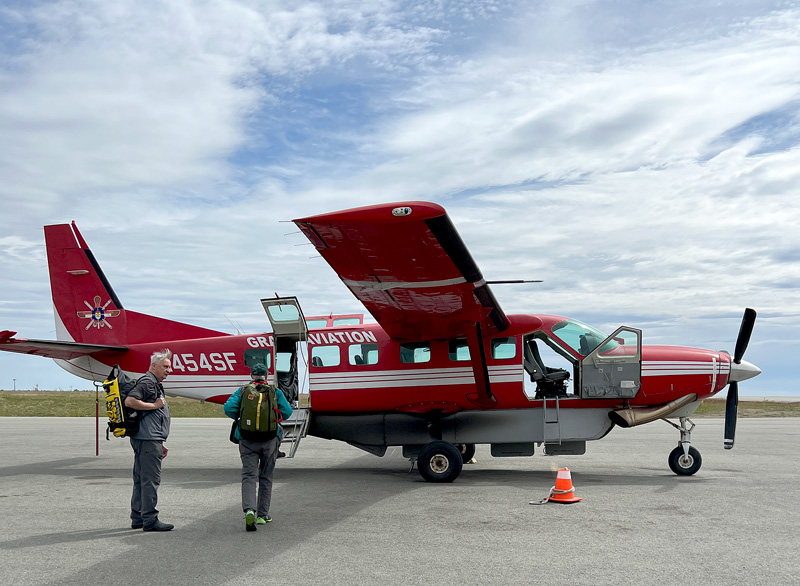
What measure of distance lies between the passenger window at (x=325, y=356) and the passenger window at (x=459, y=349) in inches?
84.1

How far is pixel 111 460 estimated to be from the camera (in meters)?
14.7

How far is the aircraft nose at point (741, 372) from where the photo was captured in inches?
459

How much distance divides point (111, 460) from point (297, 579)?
427 inches

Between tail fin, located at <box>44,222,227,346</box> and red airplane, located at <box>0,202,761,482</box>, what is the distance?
1.07 m

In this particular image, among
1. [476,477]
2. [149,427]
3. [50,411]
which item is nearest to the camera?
[149,427]

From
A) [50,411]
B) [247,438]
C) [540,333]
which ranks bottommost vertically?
[50,411]

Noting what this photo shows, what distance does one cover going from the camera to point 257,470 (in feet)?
24.7

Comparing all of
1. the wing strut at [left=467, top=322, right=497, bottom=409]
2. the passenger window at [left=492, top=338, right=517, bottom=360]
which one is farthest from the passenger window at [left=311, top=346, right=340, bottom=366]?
the passenger window at [left=492, top=338, right=517, bottom=360]

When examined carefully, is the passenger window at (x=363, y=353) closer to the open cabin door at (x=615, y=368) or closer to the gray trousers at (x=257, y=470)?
the open cabin door at (x=615, y=368)

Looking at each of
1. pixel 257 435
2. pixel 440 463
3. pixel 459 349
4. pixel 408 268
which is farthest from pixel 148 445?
pixel 459 349

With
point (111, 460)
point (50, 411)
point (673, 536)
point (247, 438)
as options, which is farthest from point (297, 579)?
point (50, 411)

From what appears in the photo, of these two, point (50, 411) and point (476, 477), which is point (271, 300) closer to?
point (476, 477)

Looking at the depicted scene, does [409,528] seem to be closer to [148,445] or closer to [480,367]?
[148,445]

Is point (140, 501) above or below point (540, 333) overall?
below
